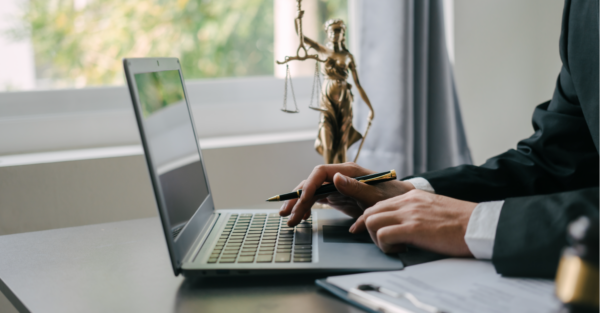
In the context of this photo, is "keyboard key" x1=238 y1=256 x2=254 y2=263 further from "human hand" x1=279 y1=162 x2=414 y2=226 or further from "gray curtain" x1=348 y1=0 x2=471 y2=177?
"gray curtain" x1=348 y1=0 x2=471 y2=177

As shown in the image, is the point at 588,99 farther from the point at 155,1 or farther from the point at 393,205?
the point at 155,1

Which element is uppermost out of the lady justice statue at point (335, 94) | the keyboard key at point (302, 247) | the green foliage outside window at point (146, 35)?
the green foliage outside window at point (146, 35)

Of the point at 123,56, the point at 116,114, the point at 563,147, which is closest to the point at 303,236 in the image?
the point at 563,147

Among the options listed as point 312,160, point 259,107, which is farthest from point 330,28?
point 259,107

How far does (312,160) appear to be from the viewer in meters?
1.47

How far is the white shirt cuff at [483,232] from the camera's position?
559 millimetres

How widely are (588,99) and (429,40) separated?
0.69m

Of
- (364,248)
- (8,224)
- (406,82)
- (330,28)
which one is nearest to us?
(364,248)

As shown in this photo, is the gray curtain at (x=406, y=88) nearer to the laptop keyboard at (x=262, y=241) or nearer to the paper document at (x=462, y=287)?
the laptop keyboard at (x=262, y=241)

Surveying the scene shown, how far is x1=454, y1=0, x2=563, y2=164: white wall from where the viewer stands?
1635 mm

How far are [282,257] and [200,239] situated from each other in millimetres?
146

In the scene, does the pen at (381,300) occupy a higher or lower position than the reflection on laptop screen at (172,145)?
lower

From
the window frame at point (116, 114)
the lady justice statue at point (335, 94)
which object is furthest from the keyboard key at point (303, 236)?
the window frame at point (116, 114)

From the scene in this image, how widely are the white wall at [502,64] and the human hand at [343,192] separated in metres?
0.97
